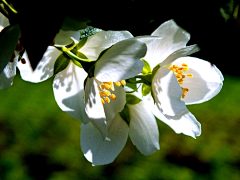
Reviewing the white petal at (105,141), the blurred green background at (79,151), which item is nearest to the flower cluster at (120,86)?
the white petal at (105,141)

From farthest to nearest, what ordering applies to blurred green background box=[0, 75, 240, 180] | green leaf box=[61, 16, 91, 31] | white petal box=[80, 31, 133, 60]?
blurred green background box=[0, 75, 240, 180] < white petal box=[80, 31, 133, 60] < green leaf box=[61, 16, 91, 31]

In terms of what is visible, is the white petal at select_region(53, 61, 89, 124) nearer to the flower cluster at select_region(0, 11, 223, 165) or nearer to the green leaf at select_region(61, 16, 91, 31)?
the flower cluster at select_region(0, 11, 223, 165)

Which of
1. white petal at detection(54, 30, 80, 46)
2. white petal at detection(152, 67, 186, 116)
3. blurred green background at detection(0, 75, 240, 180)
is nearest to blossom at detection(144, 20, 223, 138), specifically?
white petal at detection(152, 67, 186, 116)

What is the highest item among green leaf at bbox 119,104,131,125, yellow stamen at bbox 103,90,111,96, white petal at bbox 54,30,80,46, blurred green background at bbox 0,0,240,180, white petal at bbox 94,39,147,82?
white petal at bbox 54,30,80,46

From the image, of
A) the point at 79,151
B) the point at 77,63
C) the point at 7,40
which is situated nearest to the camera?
the point at 7,40

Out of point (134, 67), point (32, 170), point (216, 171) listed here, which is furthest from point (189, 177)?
point (134, 67)

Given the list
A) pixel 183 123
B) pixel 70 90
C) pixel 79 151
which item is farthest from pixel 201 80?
pixel 79 151

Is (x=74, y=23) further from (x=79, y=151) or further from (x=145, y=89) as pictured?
(x=79, y=151)
